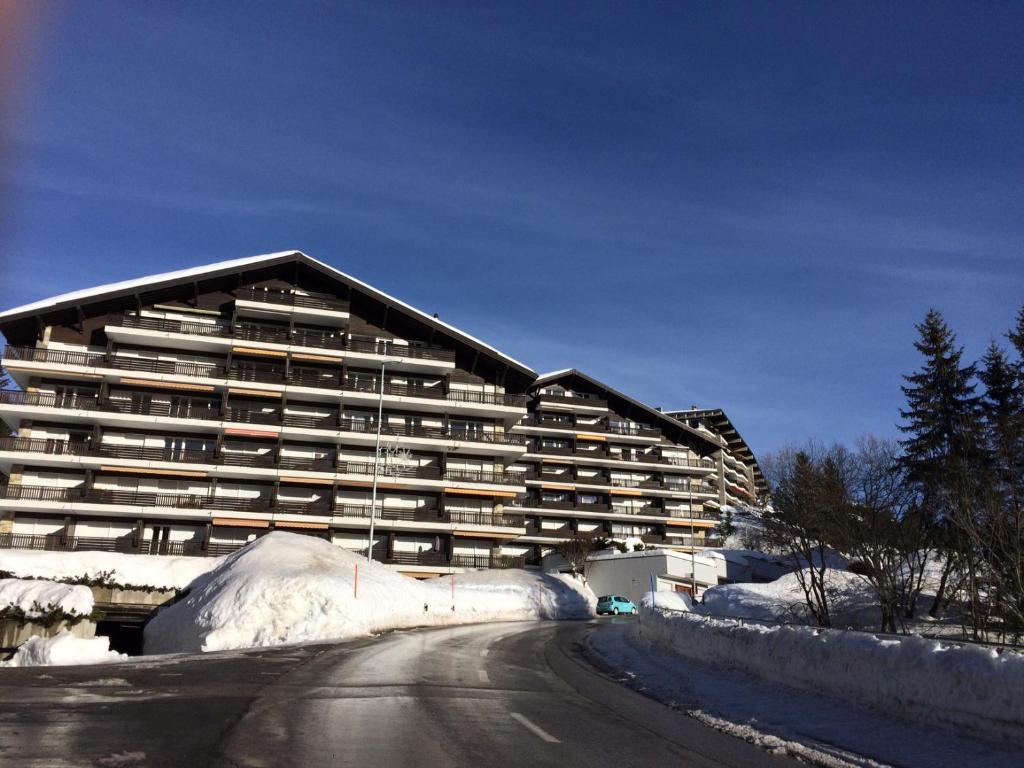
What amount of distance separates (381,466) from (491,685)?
40493 millimetres

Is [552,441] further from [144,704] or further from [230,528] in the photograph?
[144,704]

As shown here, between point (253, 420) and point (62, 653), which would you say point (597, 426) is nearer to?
point (253, 420)

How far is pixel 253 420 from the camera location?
166ft

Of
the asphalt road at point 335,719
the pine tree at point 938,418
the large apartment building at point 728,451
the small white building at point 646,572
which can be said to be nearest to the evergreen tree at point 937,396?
the pine tree at point 938,418

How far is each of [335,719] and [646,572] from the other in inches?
1930

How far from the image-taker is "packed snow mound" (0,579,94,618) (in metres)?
23.0

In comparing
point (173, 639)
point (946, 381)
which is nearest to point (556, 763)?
point (173, 639)

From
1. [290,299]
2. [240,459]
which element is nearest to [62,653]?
[240,459]

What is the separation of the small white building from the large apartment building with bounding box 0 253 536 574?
10.2 m

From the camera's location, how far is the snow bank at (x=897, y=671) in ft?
26.8

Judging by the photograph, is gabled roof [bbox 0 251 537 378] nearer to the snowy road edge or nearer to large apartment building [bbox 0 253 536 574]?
large apartment building [bbox 0 253 536 574]

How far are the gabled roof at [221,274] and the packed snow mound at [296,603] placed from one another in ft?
75.0

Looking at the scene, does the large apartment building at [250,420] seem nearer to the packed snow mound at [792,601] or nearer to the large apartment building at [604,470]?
the packed snow mound at [792,601]

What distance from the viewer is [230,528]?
162ft
